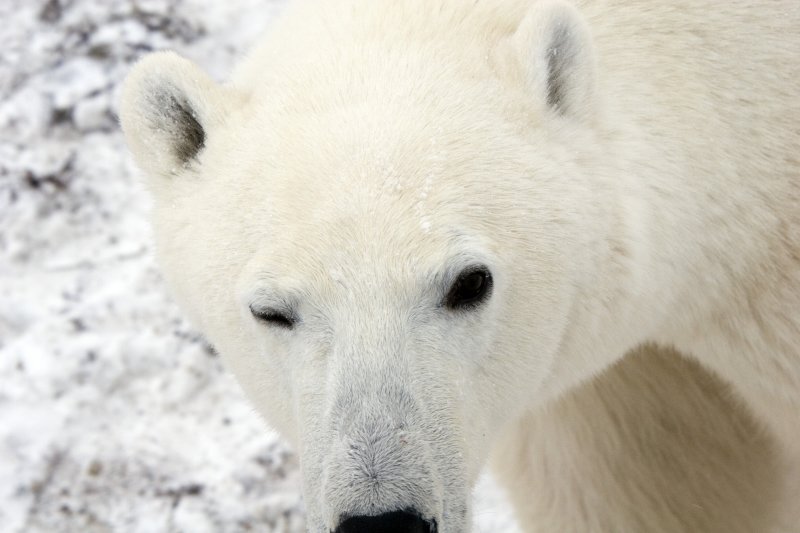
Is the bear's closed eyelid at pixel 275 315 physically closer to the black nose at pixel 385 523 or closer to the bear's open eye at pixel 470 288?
the bear's open eye at pixel 470 288

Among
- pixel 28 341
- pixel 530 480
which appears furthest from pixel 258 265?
pixel 28 341

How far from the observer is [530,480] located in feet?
10.8

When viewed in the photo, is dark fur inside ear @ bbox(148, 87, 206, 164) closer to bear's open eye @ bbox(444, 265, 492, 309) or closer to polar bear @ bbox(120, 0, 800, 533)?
polar bear @ bbox(120, 0, 800, 533)

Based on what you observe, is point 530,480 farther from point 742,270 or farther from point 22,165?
point 22,165

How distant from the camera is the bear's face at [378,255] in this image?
6.39 ft

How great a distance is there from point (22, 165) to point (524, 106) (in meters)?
3.65

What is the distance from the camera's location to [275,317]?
208 cm

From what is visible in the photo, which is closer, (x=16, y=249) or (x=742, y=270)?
(x=742, y=270)

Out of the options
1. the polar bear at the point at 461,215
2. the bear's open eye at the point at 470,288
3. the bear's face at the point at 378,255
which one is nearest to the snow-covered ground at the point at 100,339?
the polar bear at the point at 461,215

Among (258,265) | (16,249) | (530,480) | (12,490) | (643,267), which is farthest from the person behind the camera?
(16,249)

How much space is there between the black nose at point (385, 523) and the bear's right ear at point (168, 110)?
1.01 metres

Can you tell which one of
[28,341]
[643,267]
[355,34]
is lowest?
[28,341]

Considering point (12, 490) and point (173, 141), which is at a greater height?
point (173, 141)

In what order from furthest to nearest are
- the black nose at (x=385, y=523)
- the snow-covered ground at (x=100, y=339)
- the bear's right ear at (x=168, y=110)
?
the snow-covered ground at (x=100, y=339), the bear's right ear at (x=168, y=110), the black nose at (x=385, y=523)
